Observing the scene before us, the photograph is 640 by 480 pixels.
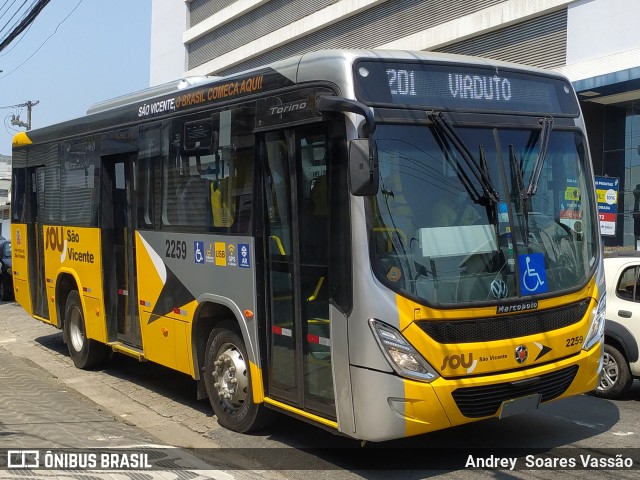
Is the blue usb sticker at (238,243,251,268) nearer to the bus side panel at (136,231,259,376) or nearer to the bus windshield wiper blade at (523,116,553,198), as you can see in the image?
the bus side panel at (136,231,259,376)

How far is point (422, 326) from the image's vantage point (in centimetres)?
543

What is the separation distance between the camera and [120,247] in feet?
30.5

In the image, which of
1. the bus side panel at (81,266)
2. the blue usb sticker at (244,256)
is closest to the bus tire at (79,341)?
the bus side panel at (81,266)

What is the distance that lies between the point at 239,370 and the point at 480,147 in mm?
2907

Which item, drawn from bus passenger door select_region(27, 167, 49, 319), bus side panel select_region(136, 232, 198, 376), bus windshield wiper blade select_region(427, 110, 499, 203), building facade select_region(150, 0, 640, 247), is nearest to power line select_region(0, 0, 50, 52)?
bus passenger door select_region(27, 167, 49, 319)

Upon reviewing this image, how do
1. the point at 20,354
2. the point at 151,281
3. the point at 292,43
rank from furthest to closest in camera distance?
the point at 292,43 → the point at 20,354 → the point at 151,281

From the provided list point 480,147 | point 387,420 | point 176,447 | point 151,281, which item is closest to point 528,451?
point 387,420

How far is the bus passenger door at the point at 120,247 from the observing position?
29.3ft

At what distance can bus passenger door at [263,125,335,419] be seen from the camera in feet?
19.4

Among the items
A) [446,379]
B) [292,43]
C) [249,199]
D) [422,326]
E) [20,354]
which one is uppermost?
[292,43]

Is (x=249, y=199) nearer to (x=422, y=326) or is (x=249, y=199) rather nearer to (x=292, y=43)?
(x=422, y=326)

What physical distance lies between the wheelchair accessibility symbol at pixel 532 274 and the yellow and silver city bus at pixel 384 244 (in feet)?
0.05

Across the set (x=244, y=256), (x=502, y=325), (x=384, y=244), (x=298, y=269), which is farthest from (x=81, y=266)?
(x=502, y=325)

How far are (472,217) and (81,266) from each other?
19.9ft
